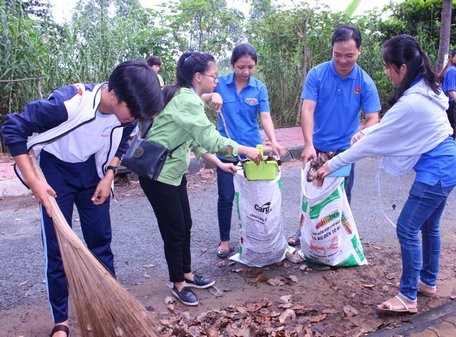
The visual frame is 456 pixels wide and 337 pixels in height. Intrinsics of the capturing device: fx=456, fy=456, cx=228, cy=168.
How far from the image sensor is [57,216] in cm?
234

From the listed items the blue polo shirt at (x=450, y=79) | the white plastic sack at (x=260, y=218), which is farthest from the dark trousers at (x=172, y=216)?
the blue polo shirt at (x=450, y=79)

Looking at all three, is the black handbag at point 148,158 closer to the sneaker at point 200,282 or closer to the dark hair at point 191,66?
the dark hair at point 191,66

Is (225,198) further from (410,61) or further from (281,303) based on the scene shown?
(410,61)

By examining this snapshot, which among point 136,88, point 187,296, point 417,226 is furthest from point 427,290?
point 136,88

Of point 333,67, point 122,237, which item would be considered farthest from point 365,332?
point 122,237

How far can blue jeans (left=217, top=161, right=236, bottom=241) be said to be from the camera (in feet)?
12.7

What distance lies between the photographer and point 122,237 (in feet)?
14.8

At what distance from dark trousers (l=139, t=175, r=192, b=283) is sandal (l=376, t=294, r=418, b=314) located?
1.38 m

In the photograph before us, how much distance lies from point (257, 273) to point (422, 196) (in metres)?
1.46

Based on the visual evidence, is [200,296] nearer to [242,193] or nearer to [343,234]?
[242,193]

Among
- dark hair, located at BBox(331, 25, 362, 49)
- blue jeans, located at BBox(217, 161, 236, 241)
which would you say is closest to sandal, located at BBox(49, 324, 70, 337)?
blue jeans, located at BBox(217, 161, 236, 241)

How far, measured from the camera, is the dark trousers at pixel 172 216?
118 inches

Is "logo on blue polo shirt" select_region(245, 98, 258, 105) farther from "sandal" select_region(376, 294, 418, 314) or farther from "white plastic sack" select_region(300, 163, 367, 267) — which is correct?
"sandal" select_region(376, 294, 418, 314)

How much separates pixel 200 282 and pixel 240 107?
146 centimetres
